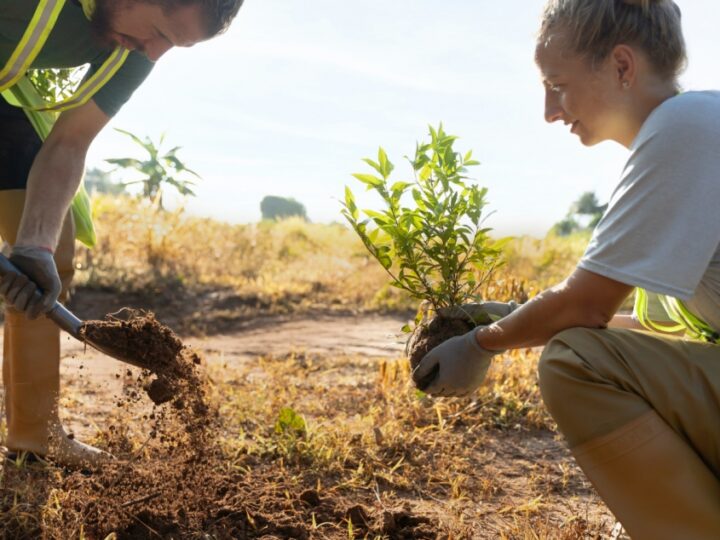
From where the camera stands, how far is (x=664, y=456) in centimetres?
159

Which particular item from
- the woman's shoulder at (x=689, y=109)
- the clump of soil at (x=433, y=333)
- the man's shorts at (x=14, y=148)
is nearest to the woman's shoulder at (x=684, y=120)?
the woman's shoulder at (x=689, y=109)

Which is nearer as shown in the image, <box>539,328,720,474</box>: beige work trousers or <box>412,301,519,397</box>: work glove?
<box>539,328,720,474</box>: beige work trousers

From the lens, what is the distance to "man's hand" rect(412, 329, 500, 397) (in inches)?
79.9

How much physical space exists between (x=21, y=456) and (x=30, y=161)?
1.15 m

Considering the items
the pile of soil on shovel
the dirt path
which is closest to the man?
the pile of soil on shovel

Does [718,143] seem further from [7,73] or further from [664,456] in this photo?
[7,73]

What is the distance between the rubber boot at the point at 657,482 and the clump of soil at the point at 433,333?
0.77 metres

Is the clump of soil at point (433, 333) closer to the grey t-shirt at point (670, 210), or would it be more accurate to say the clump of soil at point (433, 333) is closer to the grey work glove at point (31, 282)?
the grey t-shirt at point (670, 210)

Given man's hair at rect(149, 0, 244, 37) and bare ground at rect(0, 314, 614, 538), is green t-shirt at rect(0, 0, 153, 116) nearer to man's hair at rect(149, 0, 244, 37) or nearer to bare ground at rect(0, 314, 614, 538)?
man's hair at rect(149, 0, 244, 37)

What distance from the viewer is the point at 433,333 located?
2.36m

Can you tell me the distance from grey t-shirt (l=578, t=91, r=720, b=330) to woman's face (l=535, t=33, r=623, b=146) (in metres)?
0.18

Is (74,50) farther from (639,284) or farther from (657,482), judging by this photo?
(657,482)

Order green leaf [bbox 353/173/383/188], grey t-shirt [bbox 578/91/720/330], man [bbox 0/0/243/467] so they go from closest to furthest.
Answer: grey t-shirt [bbox 578/91/720/330], man [bbox 0/0/243/467], green leaf [bbox 353/173/383/188]

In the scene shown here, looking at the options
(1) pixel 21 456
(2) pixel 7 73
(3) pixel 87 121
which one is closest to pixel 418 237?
(3) pixel 87 121
